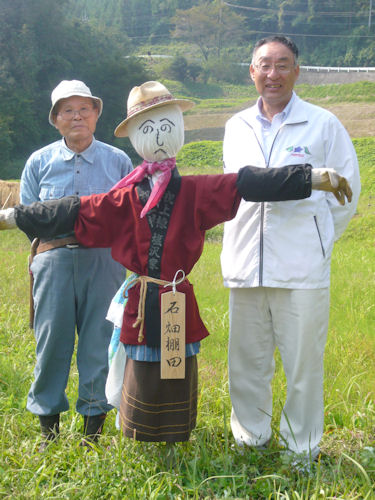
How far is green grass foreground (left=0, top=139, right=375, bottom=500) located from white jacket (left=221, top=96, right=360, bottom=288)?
0.82 m

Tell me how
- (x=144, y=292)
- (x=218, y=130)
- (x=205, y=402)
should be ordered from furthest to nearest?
(x=218, y=130) < (x=205, y=402) < (x=144, y=292)

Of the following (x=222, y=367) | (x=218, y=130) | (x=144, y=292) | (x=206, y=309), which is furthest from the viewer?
(x=218, y=130)

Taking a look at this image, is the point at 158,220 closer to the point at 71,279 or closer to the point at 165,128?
the point at 165,128

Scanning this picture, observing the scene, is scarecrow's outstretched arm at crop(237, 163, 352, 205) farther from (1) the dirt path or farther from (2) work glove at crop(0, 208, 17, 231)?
(1) the dirt path

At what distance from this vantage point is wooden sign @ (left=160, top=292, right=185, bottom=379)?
2.52 meters

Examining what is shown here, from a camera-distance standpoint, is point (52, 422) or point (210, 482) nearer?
point (210, 482)

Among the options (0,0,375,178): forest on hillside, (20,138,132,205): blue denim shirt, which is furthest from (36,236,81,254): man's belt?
(0,0,375,178): forest on hillside

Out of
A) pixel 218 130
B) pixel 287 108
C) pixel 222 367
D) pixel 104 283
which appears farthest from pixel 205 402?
pixel 218 130

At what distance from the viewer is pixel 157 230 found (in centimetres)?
259

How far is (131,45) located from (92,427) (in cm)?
4097

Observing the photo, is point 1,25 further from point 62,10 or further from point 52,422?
point 52,422

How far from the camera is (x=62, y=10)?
1328 inches

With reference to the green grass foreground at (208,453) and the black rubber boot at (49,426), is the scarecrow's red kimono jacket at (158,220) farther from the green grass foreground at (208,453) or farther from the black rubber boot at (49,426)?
the black rubber boot at (49,426)

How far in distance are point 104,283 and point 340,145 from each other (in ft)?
4.51
